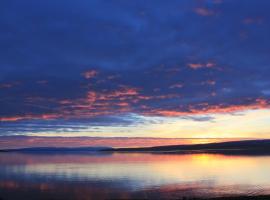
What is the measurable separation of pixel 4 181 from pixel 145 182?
18.4m

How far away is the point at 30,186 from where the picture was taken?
5109 cm

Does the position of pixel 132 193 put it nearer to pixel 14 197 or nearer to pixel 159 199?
pixel 159 199

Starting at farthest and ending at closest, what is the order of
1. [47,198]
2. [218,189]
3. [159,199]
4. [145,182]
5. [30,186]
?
[145,182]
[30,186]
[218,189]
[47,198]
[159,199]

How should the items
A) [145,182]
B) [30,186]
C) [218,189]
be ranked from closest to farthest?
[218,189]
[30,186]
[145,182]

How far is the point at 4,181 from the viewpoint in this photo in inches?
2259

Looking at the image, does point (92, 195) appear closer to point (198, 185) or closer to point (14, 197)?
point (14, 197)

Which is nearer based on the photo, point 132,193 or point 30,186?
point 132,193

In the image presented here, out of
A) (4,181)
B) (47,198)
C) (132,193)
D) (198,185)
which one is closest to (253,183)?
(198,185)

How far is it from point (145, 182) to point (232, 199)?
2174 centimetres

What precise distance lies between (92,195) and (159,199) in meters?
7.53

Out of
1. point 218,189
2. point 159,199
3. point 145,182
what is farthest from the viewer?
point 145,182

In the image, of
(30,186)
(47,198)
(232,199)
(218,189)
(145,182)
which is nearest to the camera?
(232,199)

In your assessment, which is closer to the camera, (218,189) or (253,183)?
(218,189)

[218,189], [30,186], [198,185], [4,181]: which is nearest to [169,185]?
[198,185]
